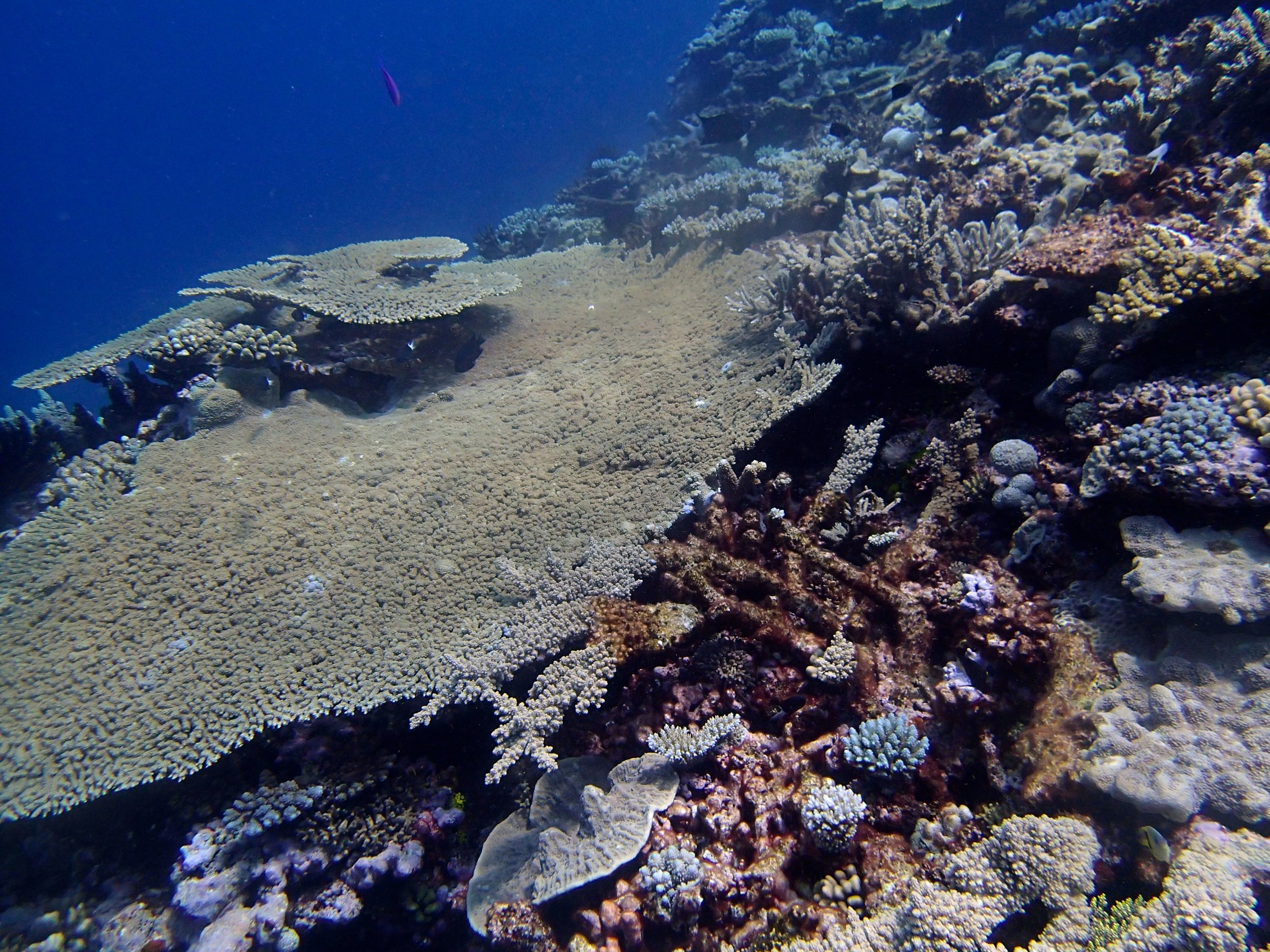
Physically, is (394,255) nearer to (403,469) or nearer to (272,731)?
(403,469)

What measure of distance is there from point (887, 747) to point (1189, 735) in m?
1.09

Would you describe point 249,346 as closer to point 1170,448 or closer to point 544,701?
point 544,701

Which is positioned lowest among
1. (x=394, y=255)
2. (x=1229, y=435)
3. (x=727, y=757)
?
(x=727, y=757)

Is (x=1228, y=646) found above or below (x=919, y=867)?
above

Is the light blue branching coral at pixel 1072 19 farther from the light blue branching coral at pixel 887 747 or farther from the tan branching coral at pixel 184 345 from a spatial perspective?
the tan branching coral at pixel 184 345

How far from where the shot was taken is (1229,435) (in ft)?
7.89

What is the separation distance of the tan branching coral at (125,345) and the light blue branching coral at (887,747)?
7.28 metres

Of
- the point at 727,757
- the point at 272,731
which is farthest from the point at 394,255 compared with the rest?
the point at 727,757

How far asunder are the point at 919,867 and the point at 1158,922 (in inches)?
29.9

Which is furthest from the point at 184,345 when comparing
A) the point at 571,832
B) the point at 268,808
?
the point at 571,832

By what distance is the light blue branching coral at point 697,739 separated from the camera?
9.46 feet

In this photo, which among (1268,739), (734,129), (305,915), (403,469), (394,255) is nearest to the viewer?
(1268,739)

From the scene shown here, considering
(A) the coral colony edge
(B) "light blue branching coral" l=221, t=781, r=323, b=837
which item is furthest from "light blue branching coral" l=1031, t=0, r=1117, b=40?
(B) "light blue branching coral" l=221, t=781, r=323, b=837

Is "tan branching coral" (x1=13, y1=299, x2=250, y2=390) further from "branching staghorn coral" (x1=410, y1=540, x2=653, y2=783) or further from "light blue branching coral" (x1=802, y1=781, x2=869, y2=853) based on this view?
"light blue branching coral" (x1=802, y1=781, x2=869, y2=853)
